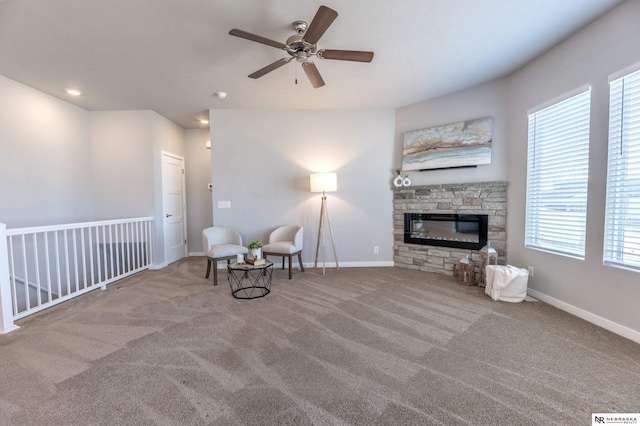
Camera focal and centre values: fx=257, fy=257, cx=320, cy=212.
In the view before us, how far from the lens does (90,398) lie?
1495 millimetres

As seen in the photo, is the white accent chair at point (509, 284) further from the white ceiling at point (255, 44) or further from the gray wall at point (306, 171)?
the white ceiling at point (255, 44)

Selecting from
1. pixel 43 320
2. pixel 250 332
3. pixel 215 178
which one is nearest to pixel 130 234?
pixel 215 178

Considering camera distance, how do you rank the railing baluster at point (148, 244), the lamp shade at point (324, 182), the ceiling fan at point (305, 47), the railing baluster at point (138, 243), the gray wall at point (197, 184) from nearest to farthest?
1. the ceiling fan at point (305, 47)
2. the lamp shade at point (324, 182)
3. the railing baluster at point (138, 243)
4. the railing baluster at point (148, 244)
5. the gray wall at point (197, 184)

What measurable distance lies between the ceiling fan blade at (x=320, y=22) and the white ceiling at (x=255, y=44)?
24 cm

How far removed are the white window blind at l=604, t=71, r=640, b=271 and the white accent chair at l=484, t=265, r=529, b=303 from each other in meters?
0.70

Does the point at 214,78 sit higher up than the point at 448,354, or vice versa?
the point at 214,78

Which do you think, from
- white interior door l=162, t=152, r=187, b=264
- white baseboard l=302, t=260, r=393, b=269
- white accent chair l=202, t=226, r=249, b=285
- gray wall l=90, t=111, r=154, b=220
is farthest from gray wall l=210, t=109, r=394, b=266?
gray wall l=90, t=111, r=154, b=220

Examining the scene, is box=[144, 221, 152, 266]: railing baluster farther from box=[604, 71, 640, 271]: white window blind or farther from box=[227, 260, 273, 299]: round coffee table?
box=[604, 71, 640, 271]: white window blind

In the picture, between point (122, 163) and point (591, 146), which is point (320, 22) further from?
point (122, 163)

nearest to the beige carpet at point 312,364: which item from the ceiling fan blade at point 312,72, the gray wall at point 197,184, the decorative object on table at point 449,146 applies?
the decorative object on table at point 449,146

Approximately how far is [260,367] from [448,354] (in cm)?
137

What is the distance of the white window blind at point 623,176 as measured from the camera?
2055 mm

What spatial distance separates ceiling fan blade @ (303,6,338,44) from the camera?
1743mm

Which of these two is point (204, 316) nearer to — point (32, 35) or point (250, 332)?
point (250, 332)
